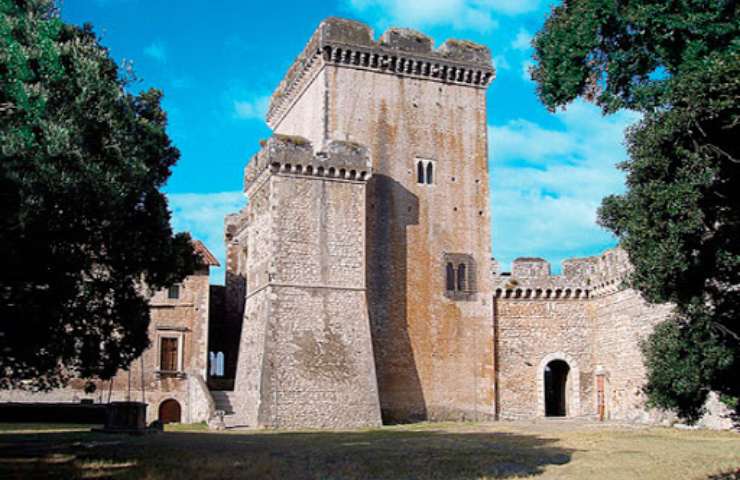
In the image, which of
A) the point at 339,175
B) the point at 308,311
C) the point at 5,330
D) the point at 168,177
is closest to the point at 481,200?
the point at 339,175

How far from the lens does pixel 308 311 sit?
2742cm

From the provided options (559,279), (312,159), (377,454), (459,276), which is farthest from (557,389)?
(377,454)

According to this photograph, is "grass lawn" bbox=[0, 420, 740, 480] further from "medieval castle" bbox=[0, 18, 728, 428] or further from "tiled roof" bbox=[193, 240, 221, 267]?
"tiled roof" bbox=[193, 240, 221, 267]

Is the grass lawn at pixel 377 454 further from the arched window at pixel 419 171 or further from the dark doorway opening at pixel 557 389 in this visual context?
the arched window at pixel 419 171

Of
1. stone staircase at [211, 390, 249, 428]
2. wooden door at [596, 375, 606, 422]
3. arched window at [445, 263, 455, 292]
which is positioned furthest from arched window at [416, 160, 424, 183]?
stone staircase at [211, 390, 249, 428]

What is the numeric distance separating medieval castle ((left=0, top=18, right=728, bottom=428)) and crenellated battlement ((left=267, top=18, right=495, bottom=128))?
2.1 inches

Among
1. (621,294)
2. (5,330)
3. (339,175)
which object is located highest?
(339,175)

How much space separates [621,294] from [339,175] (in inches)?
442

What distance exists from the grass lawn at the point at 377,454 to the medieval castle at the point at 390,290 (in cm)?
381

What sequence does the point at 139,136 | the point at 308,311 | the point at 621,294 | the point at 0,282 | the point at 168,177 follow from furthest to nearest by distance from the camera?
Answer: 1. the point at 621,294
2. the point at 308,311
3. the point at 168,177
4. the point at 139,136
5. the point at 0,282

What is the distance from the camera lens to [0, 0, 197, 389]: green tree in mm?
13500

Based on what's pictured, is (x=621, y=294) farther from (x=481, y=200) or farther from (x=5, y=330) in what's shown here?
(x=5, y=330)

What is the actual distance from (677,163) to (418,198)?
65.2 feet

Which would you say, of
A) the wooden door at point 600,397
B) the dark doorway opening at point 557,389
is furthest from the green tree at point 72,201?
the dark doorway opening at point 557,389
